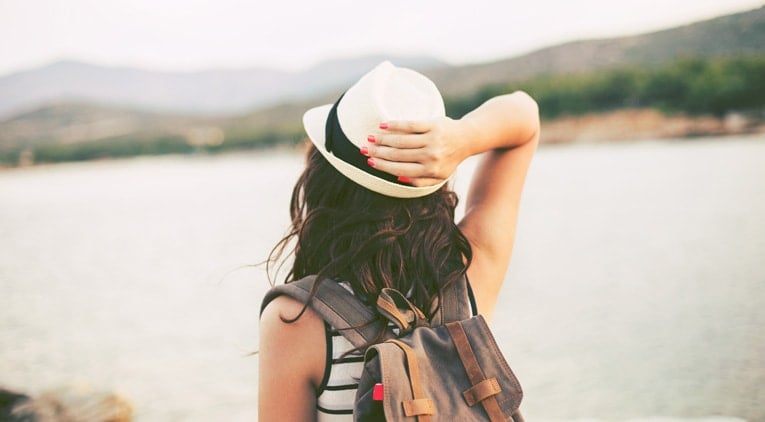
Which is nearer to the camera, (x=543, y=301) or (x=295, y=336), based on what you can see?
(x=295, y=336)

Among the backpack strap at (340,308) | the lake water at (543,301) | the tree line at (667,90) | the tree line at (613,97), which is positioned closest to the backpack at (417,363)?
the backpack strap at (340,308)

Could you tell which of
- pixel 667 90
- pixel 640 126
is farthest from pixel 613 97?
pixel 640 126

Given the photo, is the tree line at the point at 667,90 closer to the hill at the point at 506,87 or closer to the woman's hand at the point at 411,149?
the hill at the point at 506,87

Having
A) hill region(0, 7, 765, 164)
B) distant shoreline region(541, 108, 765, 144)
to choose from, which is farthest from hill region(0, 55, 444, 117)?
distant shoreline region(541, 108, 765, 144)

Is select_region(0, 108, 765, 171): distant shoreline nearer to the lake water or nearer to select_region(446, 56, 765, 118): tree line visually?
select_region(446, 56, 765, 118): tree line

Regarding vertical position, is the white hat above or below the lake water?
above

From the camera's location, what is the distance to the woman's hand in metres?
1.07

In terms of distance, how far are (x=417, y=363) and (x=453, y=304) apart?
185 millimetres

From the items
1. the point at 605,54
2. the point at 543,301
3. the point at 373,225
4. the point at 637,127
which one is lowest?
the point at 637,127

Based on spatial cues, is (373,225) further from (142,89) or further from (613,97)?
(142,89)

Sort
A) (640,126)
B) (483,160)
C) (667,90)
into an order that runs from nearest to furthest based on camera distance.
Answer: (483,160) → (640,126) → (667,90)

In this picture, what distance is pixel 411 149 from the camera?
1.08 m

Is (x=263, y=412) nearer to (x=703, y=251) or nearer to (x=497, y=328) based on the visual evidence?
(x=497, y=328)

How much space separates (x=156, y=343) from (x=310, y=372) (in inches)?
267
